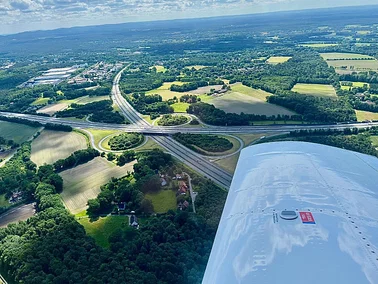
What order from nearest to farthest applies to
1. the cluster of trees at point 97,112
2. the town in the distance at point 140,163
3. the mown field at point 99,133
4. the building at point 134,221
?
the town in the distance at point 140,163 < the building at point 134,221 < the mown field at point 99,133 < the cluster of trees at point 97,112

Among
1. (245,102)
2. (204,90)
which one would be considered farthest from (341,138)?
(204,90)

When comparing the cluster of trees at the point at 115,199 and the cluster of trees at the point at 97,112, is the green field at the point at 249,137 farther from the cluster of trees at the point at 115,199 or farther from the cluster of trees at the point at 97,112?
the cluster of trees at the point at 97,112

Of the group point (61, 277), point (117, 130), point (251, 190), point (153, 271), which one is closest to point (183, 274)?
point (153, 271)

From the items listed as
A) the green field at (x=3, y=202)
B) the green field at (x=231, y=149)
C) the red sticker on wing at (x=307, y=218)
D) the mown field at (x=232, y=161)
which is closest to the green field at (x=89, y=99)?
the green field at (x=3, y=202)

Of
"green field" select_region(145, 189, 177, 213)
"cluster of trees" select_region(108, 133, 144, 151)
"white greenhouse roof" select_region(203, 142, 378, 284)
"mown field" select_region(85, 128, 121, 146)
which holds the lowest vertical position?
"mown field" select_region(85, 128, 121, 146)

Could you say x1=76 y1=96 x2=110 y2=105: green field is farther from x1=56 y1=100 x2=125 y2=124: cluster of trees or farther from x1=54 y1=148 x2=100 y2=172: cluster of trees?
x1=54 y1=148 x2=100 y2=172: cluster of trees

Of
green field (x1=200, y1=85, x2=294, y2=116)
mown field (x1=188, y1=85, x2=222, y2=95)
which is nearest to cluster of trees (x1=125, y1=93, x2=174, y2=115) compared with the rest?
green field (x1=200, y1=85, x2=294, y2=116)

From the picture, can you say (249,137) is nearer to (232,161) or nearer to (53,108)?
(232,161)
